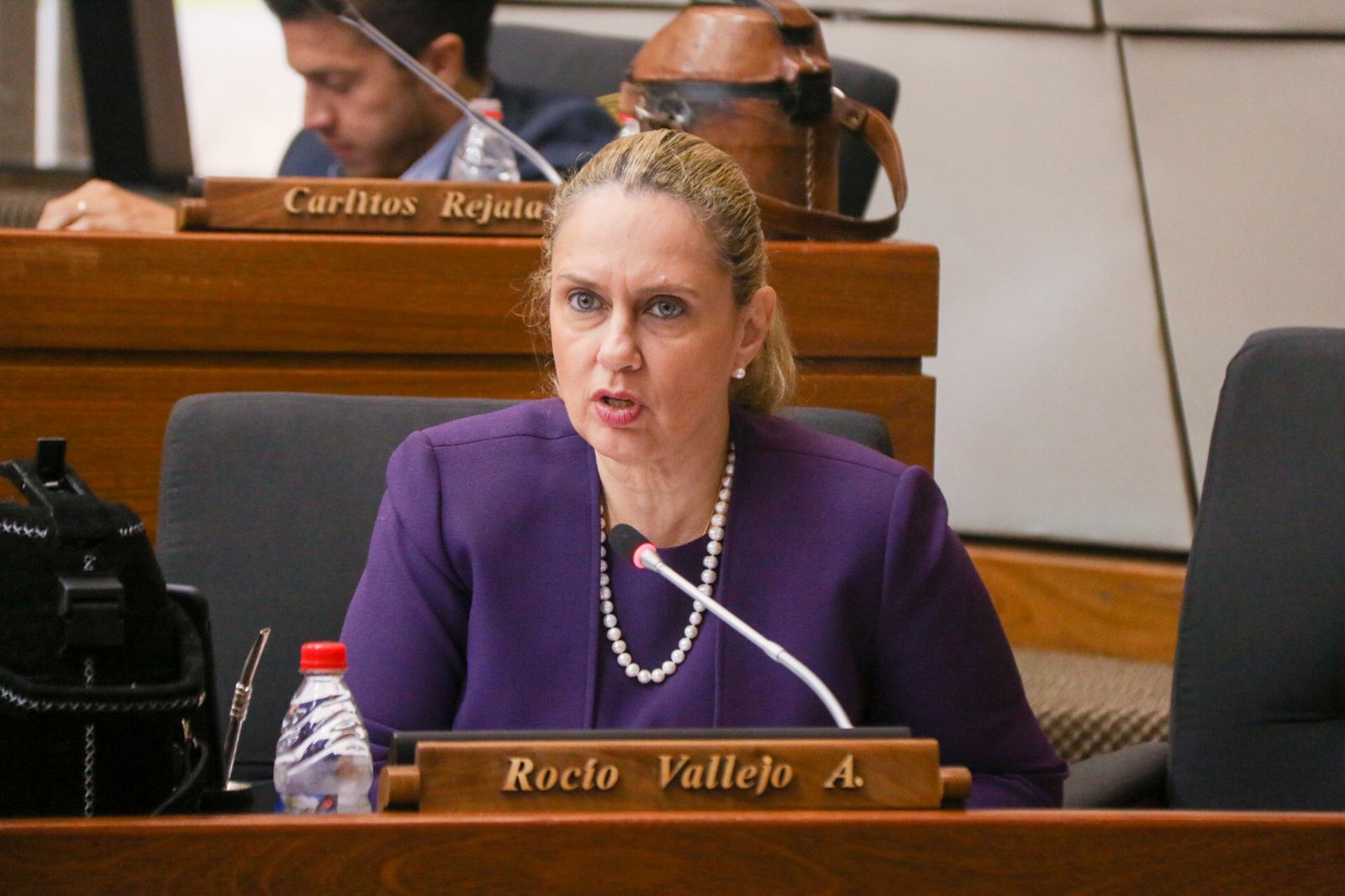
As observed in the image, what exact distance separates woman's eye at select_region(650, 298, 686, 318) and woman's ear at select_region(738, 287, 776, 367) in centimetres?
10

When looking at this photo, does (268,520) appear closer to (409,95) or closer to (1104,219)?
(409,95)

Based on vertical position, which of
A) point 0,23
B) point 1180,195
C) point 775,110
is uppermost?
point 0,23

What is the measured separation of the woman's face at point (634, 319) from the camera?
1.34m

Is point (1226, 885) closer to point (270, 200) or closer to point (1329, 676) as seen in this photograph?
point (1329, 676)

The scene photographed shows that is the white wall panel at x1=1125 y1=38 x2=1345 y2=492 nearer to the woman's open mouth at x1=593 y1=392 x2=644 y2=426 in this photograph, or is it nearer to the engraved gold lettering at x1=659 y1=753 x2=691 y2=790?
the woman's open mouth at x1=593 y1=392 x2=644 y2=426

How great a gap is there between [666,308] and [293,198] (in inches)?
28.0

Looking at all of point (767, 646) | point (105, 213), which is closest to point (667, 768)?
point (767, 646)

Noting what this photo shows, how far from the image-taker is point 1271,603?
4.96ft

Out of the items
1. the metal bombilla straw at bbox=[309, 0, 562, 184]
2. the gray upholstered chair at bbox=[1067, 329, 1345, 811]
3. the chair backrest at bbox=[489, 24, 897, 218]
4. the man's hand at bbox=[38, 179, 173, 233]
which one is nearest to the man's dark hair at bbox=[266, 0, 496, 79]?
the chair backrest at bbox=[489, 24, 897, 218]

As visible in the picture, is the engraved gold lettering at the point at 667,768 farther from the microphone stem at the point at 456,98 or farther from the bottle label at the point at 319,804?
the microphone stem at the point at 456,98

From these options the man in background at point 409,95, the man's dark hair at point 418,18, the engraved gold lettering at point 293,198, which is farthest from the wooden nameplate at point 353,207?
the man's dark hair at point 418,18

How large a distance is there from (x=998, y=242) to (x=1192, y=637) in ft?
5.70

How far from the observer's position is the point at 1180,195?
301 cm

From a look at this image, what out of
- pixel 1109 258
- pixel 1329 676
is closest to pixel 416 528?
pixel 1329 676
